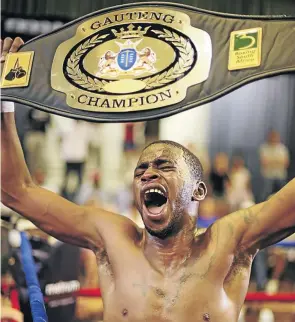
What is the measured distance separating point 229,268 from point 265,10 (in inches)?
38.7

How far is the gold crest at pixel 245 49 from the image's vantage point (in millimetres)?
1334

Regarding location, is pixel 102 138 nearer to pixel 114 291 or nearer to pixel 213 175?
pixel 213 175

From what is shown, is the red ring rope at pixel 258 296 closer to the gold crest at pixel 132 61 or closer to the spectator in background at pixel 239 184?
the gold crest at pixel 132 61

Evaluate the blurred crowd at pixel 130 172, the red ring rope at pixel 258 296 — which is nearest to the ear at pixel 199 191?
the red ring rope at pixel 258 296

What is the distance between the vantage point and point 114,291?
1.36 m

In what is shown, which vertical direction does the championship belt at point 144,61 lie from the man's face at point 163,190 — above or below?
above

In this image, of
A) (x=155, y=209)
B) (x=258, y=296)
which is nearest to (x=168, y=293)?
(x=155, y=209)

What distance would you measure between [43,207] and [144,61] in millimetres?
407

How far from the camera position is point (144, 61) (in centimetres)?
143

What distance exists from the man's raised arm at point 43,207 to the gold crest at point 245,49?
1.43 feet

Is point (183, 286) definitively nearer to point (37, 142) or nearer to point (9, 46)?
point (9, 46)

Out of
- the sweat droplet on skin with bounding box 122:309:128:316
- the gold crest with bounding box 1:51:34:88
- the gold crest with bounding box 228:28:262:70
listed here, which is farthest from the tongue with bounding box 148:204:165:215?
the gold crest with bounding box 1:51:34:88

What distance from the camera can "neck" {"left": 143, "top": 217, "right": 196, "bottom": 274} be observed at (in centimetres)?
135

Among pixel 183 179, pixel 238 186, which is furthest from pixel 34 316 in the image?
pixel 238 186
